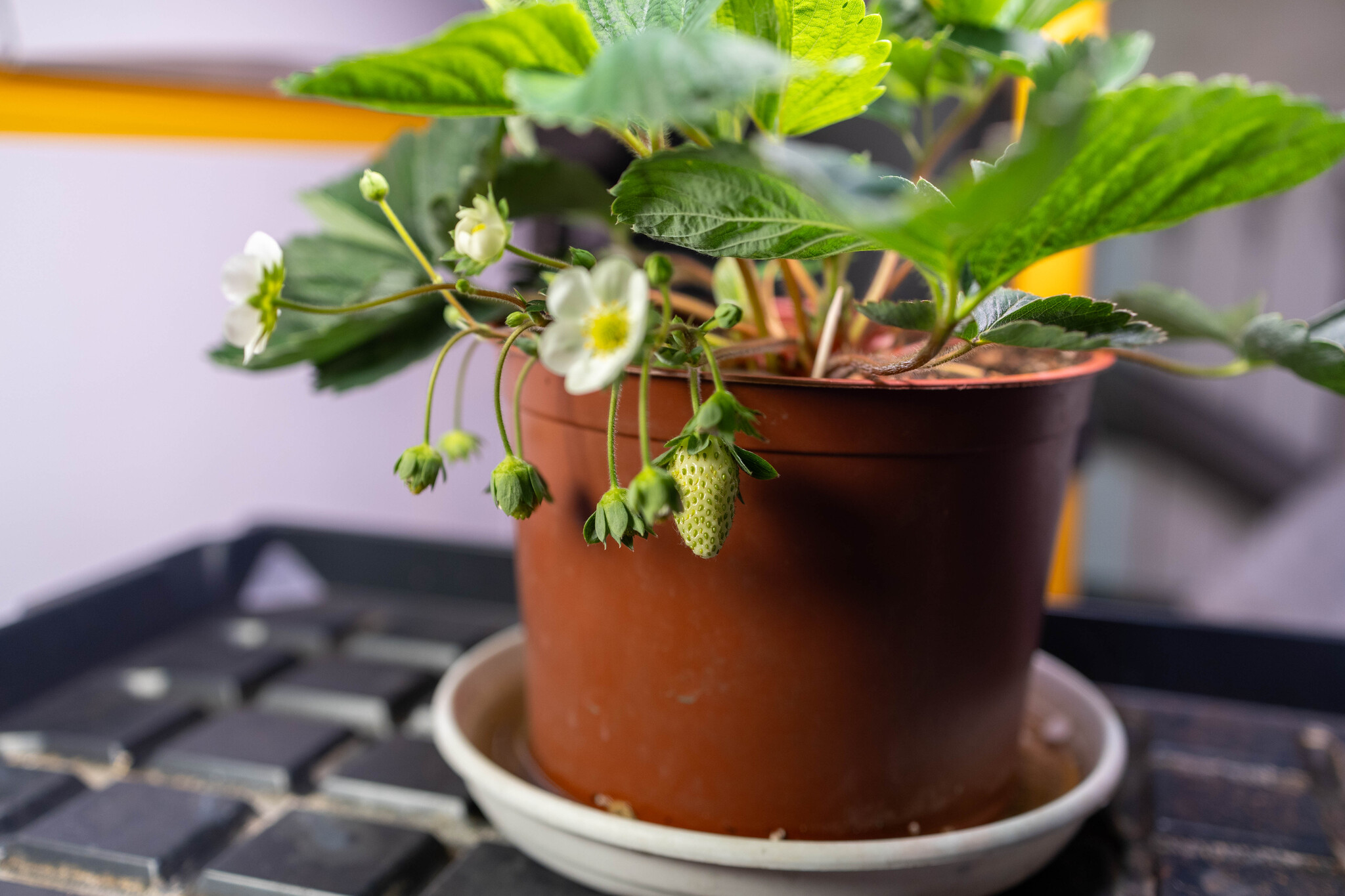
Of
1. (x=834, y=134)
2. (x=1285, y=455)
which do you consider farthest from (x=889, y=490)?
(x=1285, y=455)

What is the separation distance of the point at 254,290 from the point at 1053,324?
262 mm

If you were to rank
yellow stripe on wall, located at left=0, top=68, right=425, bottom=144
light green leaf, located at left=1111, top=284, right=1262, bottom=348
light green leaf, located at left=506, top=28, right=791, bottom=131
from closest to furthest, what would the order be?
1. light green leaf, located at left=506, top=28, right=791, bottom=131
2. light green leaf, located at left=1111, top=284, right=1262, bottom=348
3. yellow stripe on wall, located at left=0, top=68, right=425, bottom=144

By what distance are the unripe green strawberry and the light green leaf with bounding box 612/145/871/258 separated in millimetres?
68

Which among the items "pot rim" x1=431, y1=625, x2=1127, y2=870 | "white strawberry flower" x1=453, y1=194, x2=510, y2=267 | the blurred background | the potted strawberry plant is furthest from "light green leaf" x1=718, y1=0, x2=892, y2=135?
the blurred background

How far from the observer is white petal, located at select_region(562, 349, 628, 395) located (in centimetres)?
24

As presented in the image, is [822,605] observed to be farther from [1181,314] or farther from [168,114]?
[168,114]

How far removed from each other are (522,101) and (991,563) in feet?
0.87

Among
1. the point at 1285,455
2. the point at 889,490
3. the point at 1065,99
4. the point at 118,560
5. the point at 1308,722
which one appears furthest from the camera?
the point at 1285,455

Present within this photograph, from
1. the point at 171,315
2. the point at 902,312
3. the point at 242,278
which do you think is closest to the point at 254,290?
the point at 242,278

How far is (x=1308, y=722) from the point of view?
0.60 meters

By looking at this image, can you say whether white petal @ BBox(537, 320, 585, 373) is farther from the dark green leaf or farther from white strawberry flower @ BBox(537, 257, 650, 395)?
the dark green leaf

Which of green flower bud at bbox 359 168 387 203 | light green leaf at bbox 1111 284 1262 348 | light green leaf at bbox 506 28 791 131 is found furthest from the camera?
light green leaf at bbox 1111 284 1262 348

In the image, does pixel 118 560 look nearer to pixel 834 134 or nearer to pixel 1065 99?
pixel 834 134

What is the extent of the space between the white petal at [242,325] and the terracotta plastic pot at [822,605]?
0.40ft
